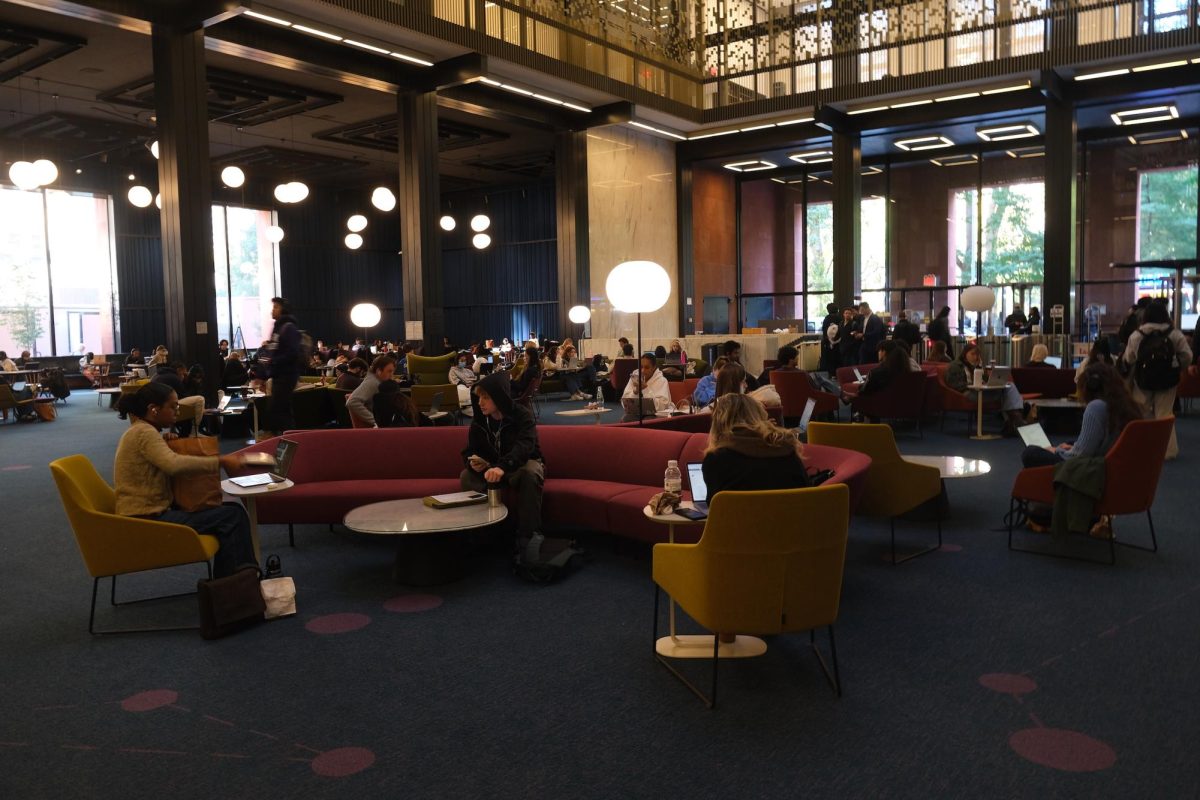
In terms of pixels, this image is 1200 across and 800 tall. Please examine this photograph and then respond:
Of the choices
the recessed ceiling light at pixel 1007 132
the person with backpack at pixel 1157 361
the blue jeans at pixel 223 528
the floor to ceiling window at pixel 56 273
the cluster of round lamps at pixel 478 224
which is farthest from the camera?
the cluster of round lamps at pixel 478 224

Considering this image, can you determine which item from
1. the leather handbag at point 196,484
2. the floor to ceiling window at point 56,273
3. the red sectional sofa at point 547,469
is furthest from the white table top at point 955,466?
the floor to ceiling window at point 56,273

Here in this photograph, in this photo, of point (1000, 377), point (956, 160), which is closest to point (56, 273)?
point (1000, 377)

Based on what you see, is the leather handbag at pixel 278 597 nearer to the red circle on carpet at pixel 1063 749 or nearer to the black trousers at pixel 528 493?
the black trousers at pixel 528 493

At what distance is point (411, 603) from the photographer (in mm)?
4871

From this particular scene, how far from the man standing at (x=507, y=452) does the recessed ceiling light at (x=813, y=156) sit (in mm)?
16861

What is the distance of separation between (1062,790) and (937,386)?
28.3 feet

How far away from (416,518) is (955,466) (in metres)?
3.47

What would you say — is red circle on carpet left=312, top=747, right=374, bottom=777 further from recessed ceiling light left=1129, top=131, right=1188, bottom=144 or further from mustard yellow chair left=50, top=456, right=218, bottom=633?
recessed ceiling light left=1129, top=131, right=1188, bottom=144

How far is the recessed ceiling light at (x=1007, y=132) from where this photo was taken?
1816 cm

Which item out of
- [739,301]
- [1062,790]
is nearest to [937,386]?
[1062,790]

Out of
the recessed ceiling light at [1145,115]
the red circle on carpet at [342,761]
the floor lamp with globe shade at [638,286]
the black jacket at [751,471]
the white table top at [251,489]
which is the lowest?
the red circle on carpet at [342,761]

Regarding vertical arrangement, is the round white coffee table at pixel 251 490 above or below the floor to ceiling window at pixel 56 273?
below

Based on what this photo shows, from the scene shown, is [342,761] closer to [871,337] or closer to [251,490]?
[251,490]

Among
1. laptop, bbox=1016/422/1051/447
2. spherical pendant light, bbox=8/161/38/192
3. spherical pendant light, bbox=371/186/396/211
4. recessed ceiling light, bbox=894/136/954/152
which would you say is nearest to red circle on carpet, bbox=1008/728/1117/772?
laptop, bbox=1016/422/1051/447
